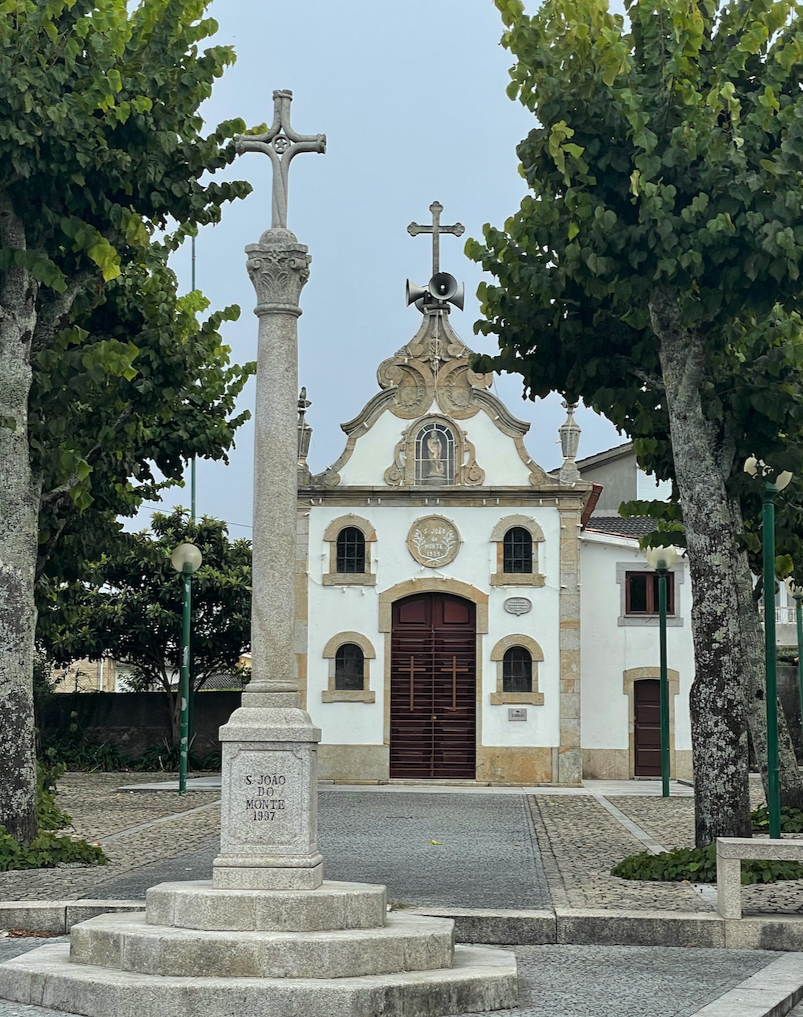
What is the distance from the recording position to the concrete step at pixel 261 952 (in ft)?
25.3

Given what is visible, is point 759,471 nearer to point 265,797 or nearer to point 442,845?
point 442,845

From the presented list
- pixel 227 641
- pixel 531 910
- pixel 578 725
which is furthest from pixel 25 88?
pixel 227 641

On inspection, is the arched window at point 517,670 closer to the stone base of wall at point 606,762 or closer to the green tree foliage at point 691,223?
the stone base of wall at point 606,762

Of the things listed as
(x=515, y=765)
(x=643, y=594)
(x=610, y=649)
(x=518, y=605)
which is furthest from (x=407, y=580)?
(x=643, y=594)

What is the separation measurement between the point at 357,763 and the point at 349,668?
1774 mm

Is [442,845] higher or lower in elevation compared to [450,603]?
lower

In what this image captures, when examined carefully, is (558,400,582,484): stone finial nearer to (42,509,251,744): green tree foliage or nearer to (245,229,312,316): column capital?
(42,509,251,744): green tree foliage

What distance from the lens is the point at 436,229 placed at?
2702 cm

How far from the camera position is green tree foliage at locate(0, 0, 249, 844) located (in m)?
11.8

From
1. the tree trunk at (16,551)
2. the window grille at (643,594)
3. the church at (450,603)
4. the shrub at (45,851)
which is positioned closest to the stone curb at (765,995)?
the shrub at (45,851)

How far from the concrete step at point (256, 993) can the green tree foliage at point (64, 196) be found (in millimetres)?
4808

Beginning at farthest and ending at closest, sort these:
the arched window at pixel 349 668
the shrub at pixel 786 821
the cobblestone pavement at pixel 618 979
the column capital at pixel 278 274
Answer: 1. the arched window at pixel 349 668
2. the shrub at pixel 786 821
3. the column capital at pixel 278 274
4. the cobblestone pavement at pixel 618 979

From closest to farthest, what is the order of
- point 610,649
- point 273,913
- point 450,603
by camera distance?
point 273,913
point 450,603
point 610,649

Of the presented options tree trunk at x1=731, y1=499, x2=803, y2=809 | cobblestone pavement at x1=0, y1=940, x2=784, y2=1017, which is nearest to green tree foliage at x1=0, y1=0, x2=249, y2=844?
cobblestone pavement at x1=0, y1=940, x2=784, y2=1017
